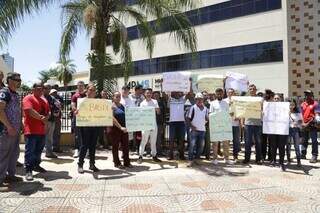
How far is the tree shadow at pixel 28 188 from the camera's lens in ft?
22.3

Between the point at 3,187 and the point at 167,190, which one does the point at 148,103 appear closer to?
the point at 167,190

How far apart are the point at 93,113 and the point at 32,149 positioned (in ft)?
4.73

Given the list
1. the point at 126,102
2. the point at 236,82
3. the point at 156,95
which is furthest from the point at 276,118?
the point at 126,102

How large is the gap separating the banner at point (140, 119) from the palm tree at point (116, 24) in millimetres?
3786

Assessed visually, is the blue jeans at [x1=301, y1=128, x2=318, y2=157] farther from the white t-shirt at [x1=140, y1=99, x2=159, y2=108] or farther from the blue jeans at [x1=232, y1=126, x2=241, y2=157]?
the white t-shirt at [x1=140, y1=99, x2=159, y2=108]

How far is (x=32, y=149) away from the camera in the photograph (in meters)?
7.91

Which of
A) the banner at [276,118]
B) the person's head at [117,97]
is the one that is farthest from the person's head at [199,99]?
the person's head at [117,97]

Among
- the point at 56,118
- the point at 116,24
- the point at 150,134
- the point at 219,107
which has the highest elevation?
the point at 116,24

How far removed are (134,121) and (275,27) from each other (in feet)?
69.1

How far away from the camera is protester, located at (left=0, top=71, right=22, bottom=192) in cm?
695

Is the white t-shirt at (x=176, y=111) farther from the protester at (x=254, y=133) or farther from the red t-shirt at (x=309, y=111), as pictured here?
the red t-shirt at (x=309, y=111)

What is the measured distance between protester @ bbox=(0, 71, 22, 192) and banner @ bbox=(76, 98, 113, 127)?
1365mm

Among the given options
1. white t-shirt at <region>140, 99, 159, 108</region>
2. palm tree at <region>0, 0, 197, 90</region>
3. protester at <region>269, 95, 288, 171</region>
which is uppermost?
palm tree at <region>0, 0, 197, 90</region>

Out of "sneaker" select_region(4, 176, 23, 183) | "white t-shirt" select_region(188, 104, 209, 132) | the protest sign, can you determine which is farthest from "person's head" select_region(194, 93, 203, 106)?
"sneaker" select_region(4, 176, 23, 183)
